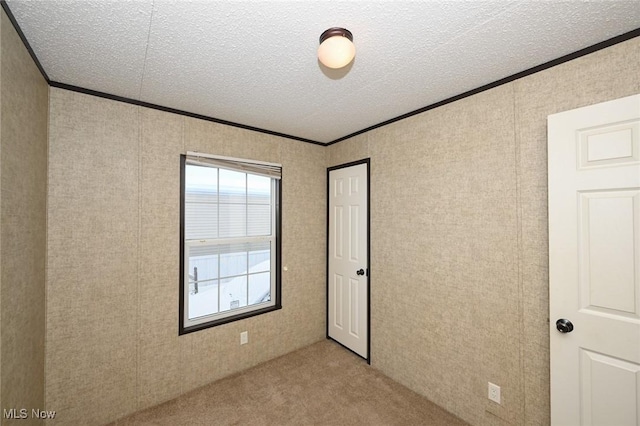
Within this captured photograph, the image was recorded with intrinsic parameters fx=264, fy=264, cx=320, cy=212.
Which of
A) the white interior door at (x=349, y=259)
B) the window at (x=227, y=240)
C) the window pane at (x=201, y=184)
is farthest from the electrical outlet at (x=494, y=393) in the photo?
the window pane at (x=201, y=184)

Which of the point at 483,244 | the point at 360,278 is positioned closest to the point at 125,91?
the point at 360,278

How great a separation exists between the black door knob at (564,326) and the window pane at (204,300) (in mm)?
2561

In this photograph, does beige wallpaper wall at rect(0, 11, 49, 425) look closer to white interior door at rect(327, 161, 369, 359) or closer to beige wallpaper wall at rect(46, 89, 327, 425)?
beige wallpaper wall at rect(46, 89, 327, 425)

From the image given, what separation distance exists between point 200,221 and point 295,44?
5.64 ft

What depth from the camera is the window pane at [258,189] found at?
277 cm

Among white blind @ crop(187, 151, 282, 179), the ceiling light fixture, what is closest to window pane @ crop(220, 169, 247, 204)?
white blind @ crop(187, 151, 282, 179)

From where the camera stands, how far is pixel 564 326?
4.74ft

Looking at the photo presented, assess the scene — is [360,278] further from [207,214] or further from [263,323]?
[207,214]

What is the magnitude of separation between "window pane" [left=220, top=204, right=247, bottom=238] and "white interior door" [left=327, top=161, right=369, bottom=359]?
1.05 m

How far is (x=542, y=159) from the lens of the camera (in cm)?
161

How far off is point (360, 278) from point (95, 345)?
2274 millimetres

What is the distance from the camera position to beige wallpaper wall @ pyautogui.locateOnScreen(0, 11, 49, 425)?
3.92 ft

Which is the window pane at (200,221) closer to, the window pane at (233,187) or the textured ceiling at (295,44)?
the window pane at (233,187)

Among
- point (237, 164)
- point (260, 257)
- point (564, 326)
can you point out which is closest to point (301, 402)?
point (260, 257)
